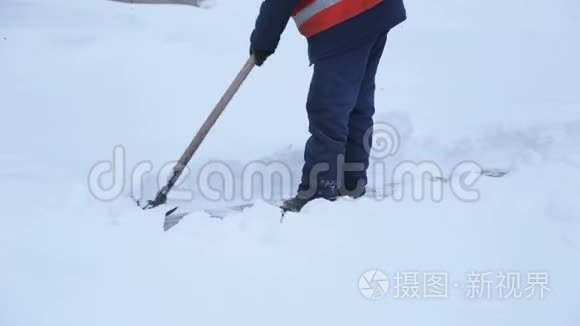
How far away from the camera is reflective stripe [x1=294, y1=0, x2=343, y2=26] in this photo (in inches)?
71.9

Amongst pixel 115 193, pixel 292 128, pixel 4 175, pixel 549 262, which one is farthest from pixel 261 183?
pixel 549 262

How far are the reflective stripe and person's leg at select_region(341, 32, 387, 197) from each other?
36 centimetres

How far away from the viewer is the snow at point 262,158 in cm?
138

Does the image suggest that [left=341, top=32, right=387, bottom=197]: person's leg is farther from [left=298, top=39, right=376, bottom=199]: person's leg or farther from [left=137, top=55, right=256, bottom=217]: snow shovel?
[left=137, top=55, right=256, bottom=217]: snow shovel

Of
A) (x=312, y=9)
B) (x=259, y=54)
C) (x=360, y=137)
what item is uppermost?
(x=312, y=9)

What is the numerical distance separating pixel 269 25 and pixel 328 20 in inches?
7.9
